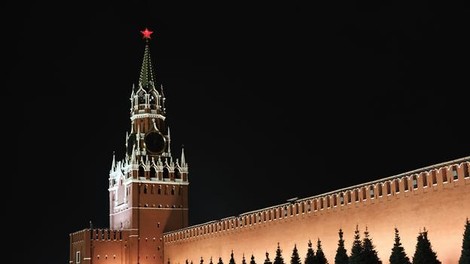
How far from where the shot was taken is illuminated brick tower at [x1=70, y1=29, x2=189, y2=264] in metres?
61.1

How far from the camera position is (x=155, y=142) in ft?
214

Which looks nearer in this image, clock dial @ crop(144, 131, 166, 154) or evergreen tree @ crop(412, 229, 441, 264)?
evergreen tree @ crop(412, 229, 441, 264)

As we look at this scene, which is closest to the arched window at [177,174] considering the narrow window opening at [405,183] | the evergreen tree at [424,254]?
the narrow window opening at [405,183]

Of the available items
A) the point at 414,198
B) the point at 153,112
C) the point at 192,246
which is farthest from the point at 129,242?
the point at 414,198

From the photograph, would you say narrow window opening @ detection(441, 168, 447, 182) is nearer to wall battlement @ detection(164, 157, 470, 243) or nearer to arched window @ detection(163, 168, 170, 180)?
wall battlement @ detection(164, 157, 470, 243)

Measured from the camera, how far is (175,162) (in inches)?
2581

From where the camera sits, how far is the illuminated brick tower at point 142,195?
200ft

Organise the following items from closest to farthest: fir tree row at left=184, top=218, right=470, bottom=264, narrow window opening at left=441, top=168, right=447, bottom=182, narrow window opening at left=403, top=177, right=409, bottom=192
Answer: fir tree row at left=184, top=218, right=470, bottom=264, narrow window opening at left=441, top=168, right=447, bottom=182, narrow window opening at left=403, top=177, right=409, bottom=192

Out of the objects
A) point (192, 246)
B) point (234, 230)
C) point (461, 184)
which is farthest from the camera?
point (192, 246)

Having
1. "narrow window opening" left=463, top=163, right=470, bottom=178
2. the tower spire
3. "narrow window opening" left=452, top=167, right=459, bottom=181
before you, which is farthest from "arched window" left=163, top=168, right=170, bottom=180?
"narrow window opening" left=463, top=163, right=470, bottom=178

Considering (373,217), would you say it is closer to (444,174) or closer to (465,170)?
(444,174)

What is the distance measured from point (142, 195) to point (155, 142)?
5.13 m

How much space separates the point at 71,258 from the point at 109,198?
23.7ft

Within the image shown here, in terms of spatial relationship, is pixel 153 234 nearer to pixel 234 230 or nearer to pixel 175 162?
pixel 175 162
